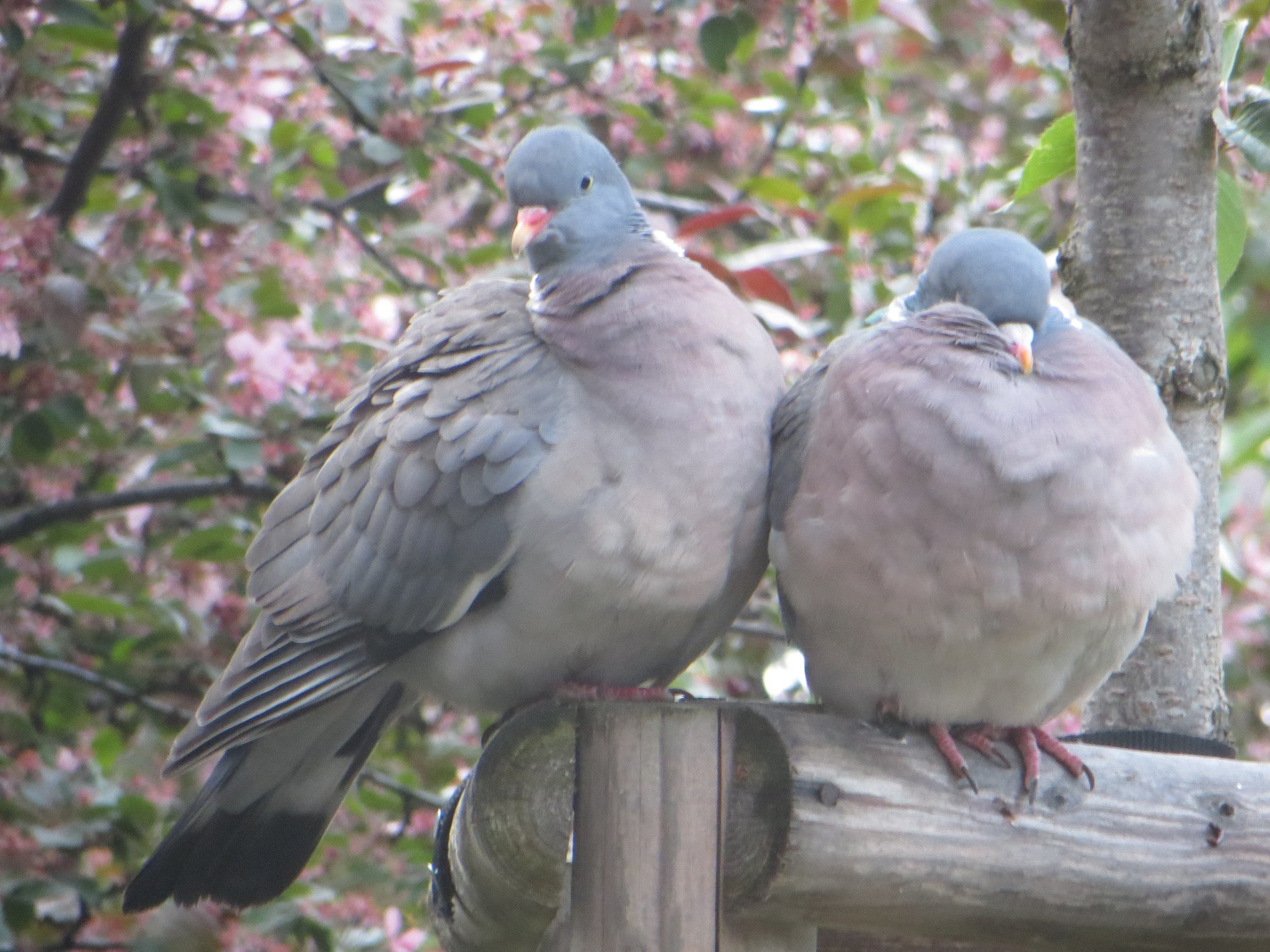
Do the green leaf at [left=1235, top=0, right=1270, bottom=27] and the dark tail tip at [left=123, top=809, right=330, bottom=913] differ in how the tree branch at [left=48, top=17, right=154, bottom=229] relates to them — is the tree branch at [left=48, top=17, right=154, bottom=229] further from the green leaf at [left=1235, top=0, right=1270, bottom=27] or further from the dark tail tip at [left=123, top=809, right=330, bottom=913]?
the green leaf at [left=1235, top=0, right=1270, bottom=27]

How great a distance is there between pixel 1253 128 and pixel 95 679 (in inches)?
88.9

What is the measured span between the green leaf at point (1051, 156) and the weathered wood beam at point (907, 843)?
978 mm

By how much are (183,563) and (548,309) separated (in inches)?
46.0

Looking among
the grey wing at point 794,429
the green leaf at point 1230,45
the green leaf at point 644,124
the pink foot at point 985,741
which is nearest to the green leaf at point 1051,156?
the green leaf at point 1230,45

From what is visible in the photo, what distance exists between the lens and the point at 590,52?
3.24m

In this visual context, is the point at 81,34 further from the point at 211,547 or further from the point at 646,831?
the point at 646,831

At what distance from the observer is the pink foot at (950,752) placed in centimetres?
182

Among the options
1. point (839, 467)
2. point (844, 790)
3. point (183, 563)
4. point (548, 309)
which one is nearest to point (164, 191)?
point (183, 563)

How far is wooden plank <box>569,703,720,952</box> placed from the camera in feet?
5.13

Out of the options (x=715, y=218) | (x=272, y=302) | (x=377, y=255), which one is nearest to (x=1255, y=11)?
(x=715, y=218)

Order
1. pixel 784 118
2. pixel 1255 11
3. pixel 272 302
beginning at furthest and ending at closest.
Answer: pixel 784 118 → pixel 272 302 → pixel 1255 11

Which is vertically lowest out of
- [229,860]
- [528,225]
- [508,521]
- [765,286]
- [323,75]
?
[229,860]

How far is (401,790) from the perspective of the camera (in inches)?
116

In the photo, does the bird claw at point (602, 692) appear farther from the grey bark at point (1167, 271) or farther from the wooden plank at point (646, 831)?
the grey bark at point (1167, 271)
